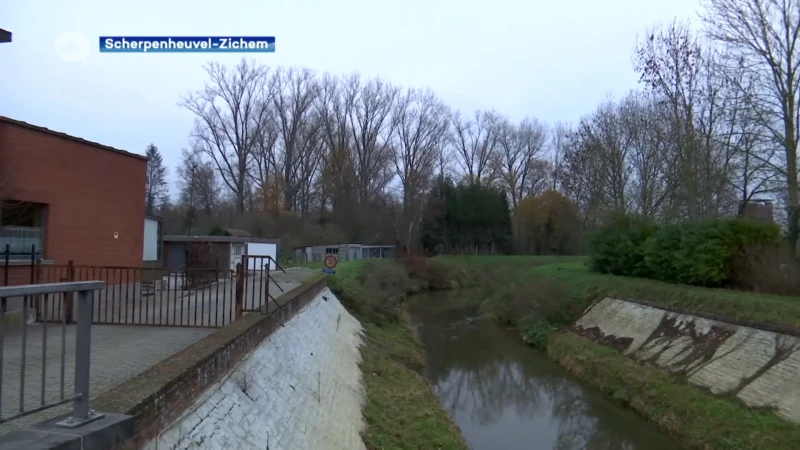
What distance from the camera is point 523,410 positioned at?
49.5ft

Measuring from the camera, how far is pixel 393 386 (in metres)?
12.8

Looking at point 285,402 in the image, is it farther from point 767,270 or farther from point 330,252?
point 330,252

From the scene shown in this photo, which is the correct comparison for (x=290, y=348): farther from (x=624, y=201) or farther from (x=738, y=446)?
(x=624, y=201)

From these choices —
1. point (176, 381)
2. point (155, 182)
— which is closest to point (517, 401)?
point (176, 381)

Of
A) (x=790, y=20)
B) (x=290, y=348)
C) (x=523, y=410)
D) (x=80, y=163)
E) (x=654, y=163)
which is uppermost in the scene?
(x=790, y=20)

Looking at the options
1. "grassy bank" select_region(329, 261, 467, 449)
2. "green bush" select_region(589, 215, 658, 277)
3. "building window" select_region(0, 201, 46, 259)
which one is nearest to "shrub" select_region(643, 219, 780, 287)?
"green bush" select_region(589, 215, 658, 277)

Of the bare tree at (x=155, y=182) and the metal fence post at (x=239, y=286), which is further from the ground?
the bare tree at (x=155, y=182)

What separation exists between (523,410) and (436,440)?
19.4 ft

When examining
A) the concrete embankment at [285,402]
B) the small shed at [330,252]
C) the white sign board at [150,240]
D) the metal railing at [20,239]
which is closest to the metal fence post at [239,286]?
the concrete embankment at [285,402]

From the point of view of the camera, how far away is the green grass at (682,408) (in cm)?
1018

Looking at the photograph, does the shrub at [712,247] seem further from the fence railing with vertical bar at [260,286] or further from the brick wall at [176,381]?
the brick wall at [176,381]

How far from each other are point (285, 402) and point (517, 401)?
9.73 m

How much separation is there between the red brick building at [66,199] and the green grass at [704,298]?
16.5 meters

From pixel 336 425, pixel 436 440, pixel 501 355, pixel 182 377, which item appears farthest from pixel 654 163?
pixel 182 377
